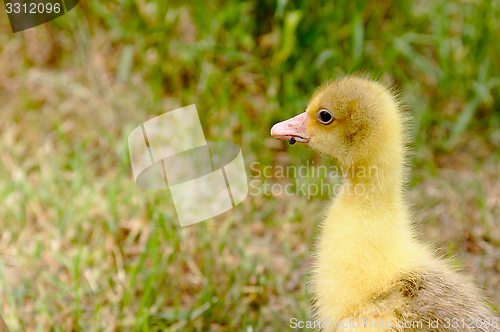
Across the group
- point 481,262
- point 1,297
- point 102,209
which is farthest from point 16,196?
point 481,262

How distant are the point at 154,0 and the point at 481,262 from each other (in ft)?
6.83

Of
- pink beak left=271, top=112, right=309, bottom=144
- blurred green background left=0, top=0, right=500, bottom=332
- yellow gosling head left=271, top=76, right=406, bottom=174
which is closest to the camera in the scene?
yellow gosling head left=271, top=76, right=406, bottom=174

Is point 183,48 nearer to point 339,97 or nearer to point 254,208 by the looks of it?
point 254,208

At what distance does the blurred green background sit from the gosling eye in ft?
2.10

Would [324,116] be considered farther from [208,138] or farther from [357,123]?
[208,138]

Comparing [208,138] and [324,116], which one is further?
[208,138]

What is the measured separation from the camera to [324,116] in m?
1.74

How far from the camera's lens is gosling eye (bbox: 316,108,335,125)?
5.64 feet

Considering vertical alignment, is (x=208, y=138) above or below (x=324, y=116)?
below

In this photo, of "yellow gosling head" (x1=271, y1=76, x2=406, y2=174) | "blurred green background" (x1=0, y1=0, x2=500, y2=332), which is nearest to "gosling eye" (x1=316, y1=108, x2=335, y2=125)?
"yellow gosling head" (x1=271, y1=76, x2=406, y2=174)

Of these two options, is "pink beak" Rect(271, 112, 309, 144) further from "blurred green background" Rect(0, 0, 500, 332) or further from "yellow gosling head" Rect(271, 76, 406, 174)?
"blurred green background" Rect(0, 0, 500, 332)

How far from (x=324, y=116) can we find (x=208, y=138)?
1123mm

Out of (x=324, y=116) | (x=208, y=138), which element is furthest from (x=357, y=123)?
(x=208, y=138)

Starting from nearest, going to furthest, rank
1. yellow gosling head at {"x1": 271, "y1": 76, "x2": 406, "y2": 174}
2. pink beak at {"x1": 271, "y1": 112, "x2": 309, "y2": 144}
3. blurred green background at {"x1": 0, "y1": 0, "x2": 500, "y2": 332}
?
yellow gosling head at {"x1": 271, "y1": 76, "x2": 406, "y2": 174} → pink beak at {"x1": 271, "y1": 112, "x2": 309, "y2": 144} → blurred green background at {"x1": 0, "y1": 0, "x2": 500, "y2": 332}
